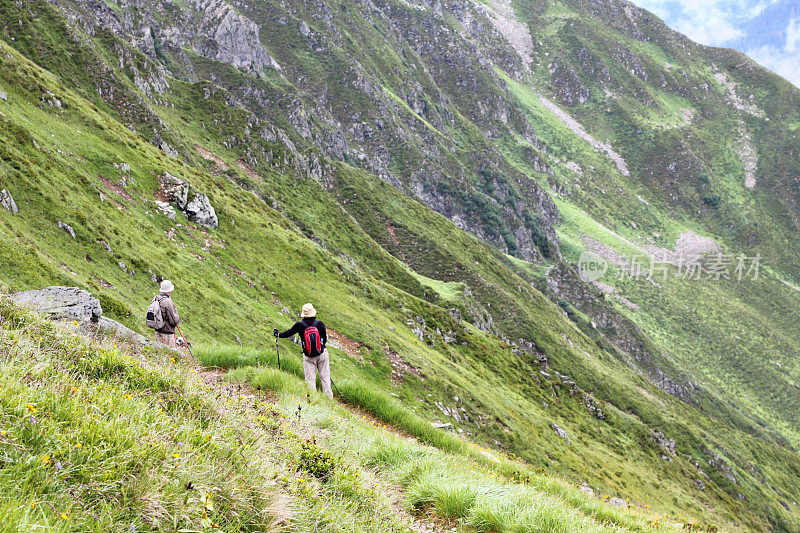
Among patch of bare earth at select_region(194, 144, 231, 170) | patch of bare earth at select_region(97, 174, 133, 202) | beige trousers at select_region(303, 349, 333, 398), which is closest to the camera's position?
beige trousers at select_region(303, 349, 333, 398)

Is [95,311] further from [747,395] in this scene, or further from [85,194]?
[747,395]

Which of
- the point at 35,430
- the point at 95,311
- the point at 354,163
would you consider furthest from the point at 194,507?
the point at 354,163

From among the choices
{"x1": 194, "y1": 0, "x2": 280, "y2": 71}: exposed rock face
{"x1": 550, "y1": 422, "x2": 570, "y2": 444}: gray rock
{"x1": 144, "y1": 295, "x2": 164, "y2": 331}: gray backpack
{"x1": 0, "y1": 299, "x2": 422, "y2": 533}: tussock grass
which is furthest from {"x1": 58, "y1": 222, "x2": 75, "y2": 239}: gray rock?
{"x1": 194, "y1": 0, "x2": 280, "y2": 71}: exposed rock face

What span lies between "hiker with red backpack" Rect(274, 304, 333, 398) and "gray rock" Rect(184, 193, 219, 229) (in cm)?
3235

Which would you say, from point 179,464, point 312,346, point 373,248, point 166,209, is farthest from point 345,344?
point 373,248

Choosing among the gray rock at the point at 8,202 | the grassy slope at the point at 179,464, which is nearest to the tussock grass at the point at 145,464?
the grassy slope at the point at 179,464

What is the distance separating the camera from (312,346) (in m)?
11.9

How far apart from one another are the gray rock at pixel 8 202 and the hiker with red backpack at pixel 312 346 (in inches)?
803

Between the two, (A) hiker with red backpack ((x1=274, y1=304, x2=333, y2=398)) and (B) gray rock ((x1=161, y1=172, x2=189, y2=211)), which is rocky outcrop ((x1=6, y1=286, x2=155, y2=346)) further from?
(B) gray rock ((x1=161, y1=172, x2=189, y2=211))

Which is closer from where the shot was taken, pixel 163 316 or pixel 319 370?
pixel 319 370

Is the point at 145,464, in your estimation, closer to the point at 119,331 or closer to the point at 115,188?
the point at 119,331

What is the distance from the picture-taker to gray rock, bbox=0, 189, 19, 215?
2156 cm

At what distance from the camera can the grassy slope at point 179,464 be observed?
3.19 meters

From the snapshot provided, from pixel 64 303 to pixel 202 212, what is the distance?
31326 millimetres
